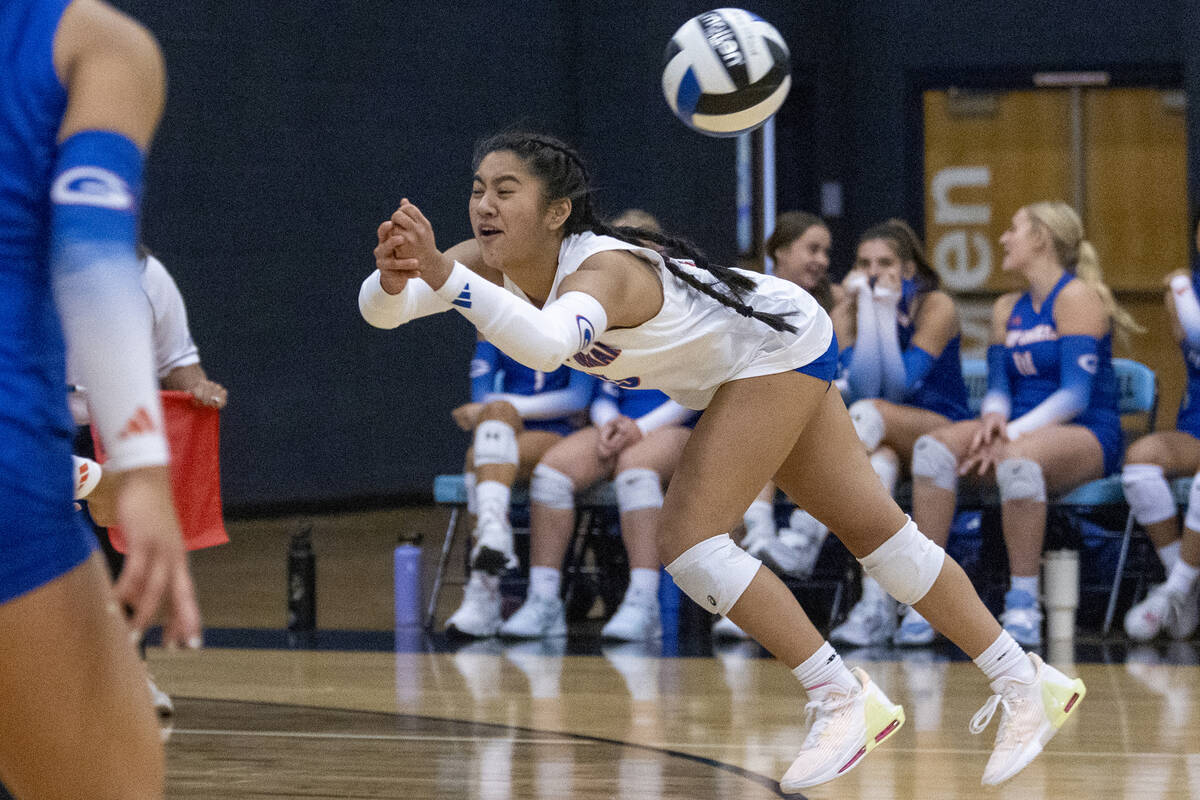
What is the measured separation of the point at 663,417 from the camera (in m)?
5.46

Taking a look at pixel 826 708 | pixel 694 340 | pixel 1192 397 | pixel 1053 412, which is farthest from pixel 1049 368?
pixel 694 340

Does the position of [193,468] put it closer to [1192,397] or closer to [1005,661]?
[1005,661]

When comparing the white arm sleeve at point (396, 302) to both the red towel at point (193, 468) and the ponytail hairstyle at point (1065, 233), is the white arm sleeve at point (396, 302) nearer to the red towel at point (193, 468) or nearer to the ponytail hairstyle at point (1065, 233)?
the red towel at point (193, 468)

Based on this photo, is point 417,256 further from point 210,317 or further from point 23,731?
point 210,317

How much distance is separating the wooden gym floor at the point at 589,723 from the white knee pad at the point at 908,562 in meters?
0.43

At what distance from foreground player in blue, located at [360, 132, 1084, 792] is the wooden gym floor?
237 mm

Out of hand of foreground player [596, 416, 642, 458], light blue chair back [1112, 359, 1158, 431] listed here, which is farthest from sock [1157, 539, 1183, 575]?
hand of foreground player [596, 416, 642, 458]

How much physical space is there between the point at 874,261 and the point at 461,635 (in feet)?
6.45

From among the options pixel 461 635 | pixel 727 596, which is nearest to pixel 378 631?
pixel 461 635

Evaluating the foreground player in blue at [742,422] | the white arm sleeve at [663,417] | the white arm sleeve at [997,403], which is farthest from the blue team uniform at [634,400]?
the foreground player in blue at [742,422]

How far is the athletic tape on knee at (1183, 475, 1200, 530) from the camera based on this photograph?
4.94 m

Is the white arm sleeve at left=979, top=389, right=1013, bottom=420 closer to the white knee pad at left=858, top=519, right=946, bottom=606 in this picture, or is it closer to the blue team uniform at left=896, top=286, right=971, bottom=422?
the blue team uniform at left=896, top=286, right=971, bottom=422

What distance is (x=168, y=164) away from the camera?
8.45 m

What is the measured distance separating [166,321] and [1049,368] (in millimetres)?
3007
